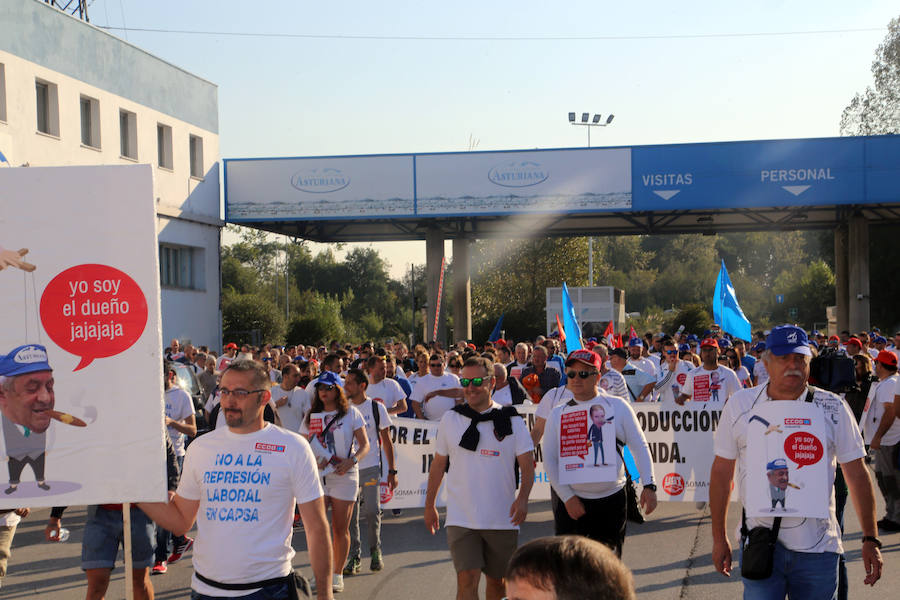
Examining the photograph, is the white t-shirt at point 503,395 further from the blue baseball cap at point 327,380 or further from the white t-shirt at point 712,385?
the blue baseball cap at point 327,380

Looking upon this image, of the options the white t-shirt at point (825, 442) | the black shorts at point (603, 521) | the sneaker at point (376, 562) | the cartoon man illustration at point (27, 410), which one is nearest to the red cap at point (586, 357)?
the black shorts at point (603, 521)

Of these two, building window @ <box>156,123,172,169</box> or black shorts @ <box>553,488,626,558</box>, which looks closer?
black shorts @ <box>553,488,626,558</box>

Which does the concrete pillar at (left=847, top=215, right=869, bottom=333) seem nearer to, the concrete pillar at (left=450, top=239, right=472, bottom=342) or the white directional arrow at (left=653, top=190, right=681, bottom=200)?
the white directional arrow at (left=653, top=190, right=681, bottom=200)

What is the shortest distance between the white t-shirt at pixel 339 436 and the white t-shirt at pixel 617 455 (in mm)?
2120

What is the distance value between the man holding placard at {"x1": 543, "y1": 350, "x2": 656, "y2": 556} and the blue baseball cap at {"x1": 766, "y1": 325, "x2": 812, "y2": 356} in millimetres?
1841

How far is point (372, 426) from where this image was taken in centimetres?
880

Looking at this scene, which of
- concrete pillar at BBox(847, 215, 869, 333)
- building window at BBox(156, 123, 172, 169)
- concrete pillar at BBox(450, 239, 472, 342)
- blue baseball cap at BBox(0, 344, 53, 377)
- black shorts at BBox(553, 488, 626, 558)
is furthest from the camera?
concrete pillar at BBox(450, 239, 472, 342)

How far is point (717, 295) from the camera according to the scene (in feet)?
61.6

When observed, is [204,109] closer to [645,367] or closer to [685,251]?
[645,367]

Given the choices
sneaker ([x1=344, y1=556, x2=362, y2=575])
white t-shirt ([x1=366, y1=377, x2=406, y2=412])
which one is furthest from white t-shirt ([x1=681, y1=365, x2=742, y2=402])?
sneaker ([x1=344, y1=556, x2=362, y2=575])

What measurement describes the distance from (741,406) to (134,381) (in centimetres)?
287

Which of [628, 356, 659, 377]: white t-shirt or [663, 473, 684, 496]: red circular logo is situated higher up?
[628, 356, 659, 377]: white t-shirt

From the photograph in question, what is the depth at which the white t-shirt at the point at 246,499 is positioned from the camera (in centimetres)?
448

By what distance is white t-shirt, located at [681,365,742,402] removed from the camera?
36.7ft
